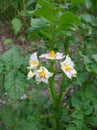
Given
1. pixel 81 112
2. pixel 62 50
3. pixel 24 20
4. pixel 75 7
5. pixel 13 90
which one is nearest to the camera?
pixel 13 90

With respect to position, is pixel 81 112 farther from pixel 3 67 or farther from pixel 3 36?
pixel 3 36

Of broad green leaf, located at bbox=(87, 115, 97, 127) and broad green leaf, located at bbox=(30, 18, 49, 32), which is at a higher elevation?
broad green leaf, located at bbox=(30, 18, 49, 32)

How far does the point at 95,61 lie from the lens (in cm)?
136

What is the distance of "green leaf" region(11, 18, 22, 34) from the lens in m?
2.85

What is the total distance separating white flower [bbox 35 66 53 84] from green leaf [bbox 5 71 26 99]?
6 centimetres

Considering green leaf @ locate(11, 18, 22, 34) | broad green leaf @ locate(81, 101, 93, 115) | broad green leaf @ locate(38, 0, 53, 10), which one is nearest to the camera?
broad green leaf @ locate(38, 0, 53, 10)

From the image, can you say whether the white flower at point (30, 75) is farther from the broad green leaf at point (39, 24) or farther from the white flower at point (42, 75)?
the broad green leaf at point (39, 24)

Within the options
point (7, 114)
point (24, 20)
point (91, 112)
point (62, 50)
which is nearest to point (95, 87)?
point (62, 50)

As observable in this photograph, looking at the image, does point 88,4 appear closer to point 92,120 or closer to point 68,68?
point 68,68

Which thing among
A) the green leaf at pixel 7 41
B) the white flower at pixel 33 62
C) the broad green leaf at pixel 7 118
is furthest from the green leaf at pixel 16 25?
the white flower at pixel 33 62

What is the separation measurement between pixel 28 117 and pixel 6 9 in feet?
5.74

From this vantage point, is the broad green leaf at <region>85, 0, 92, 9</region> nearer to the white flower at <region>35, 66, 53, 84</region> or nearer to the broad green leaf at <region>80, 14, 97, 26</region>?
the broad green leaf at <region>80, 14, 97, 26</region>

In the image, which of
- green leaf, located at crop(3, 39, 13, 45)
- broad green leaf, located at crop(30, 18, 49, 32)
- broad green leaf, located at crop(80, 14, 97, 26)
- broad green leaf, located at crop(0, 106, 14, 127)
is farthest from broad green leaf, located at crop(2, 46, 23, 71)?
green leaf, located at crop(3, 39, 13, 45)

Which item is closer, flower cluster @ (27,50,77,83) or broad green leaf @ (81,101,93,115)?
flower cluster @ (27,50,77,83)
